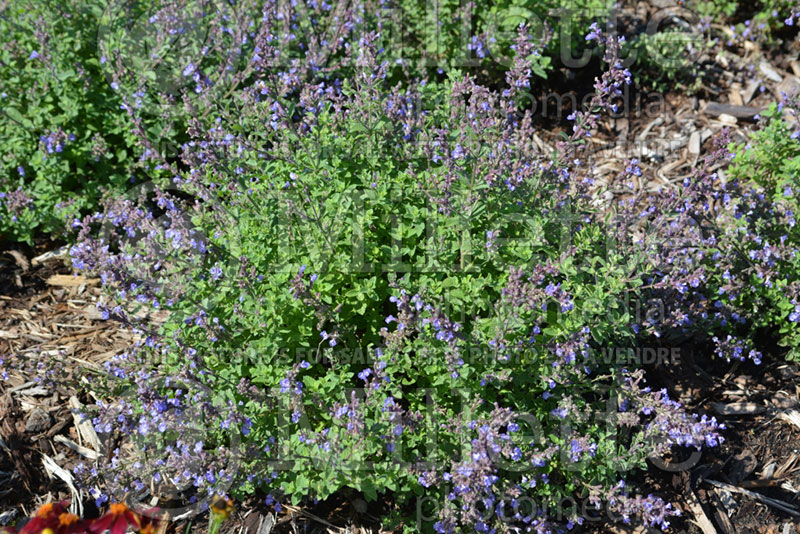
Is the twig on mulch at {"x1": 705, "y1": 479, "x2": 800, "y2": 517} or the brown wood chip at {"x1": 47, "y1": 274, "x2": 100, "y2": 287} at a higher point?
the brown wood chip at {"x1": 47, "y1": 274, "x2": 100, "y2": 287}

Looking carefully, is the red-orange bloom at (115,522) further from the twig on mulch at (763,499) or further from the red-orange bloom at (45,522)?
the twig on mulch at (763,499)

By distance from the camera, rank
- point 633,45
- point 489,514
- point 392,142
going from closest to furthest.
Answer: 1. point 489,514
2. point 392,142
3. point 633,45

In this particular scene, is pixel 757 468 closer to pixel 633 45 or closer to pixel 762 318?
pixel 762 318

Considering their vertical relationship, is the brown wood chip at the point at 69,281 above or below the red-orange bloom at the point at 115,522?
below

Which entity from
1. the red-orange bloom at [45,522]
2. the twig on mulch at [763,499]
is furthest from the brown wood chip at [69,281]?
the twig on mulch at [763,499]

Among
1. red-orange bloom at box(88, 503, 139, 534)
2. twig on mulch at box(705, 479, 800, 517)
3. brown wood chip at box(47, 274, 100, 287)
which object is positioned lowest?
twig on mulch at box(705, 479, 800, 517)

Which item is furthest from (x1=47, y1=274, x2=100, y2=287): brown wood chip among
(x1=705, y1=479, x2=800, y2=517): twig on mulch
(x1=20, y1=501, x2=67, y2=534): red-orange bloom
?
(x1=705, y1=479, x2=800, y2=517): twig on mulch

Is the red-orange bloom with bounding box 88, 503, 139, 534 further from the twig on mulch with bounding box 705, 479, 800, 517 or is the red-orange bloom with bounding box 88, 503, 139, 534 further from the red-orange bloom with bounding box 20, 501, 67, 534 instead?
the twig on mulch with bounding box 705, 479, 800, 517

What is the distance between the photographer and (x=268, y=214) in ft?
12.5

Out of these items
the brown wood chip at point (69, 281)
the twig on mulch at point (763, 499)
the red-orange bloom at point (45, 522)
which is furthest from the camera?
the brown wood chip at point (69, 281)

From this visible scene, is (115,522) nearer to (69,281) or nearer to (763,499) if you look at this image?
(69,281)

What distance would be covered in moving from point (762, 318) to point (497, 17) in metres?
2.89

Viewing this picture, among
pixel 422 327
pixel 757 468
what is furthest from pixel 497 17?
pixel 757 468

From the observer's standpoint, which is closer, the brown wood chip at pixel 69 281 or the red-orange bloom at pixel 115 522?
the red-orange bloom at pixel 115 522
